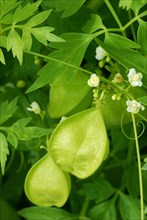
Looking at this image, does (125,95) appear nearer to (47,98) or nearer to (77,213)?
(47,98)

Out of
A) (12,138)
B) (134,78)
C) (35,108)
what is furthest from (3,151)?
(134,78)

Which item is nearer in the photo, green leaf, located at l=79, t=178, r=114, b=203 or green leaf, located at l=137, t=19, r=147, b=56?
green leaf, located at l=137, t=19, r=147, b=56

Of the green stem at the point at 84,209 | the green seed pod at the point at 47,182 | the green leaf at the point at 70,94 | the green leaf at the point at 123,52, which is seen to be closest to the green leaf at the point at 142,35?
the green leaf at the point at 123,52

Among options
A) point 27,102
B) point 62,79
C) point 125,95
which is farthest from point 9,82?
point 125,95

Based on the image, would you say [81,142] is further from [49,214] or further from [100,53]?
[49,214]

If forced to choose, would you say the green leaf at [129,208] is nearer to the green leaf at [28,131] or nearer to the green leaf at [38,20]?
the green leaf at [28,131]

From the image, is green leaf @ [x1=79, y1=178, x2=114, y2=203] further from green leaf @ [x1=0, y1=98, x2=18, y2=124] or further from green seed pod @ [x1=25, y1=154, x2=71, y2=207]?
green leaf @ [x1=0, y1=98, x2=18, y2=124]

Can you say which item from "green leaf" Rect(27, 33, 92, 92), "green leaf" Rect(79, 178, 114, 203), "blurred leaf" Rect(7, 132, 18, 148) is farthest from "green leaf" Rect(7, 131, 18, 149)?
"green leaf" Rect(79, 178, 114, 203)
